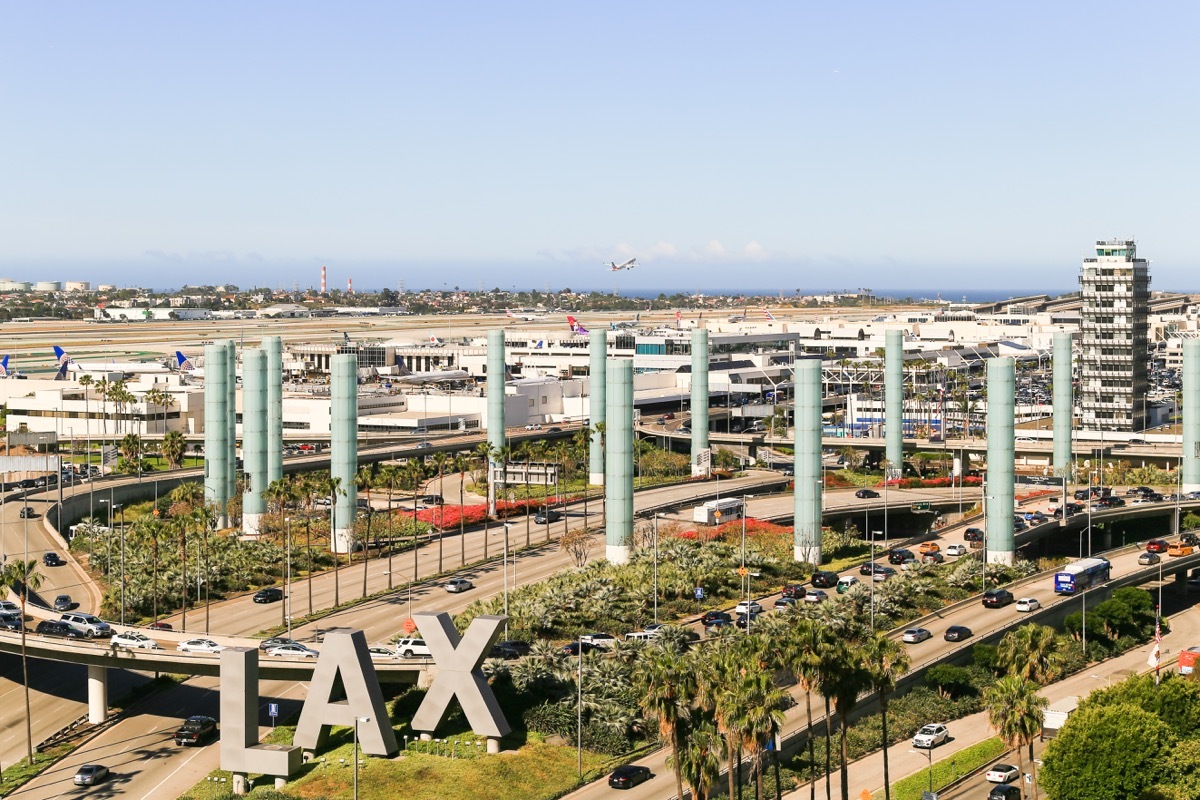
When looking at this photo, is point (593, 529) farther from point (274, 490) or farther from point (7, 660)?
point (7, 660)

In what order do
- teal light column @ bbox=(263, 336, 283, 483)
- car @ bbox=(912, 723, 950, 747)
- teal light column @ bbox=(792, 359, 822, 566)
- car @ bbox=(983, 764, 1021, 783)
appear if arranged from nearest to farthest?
car @ bbox=(983, 764, 1021, 783), car @ bbox=(912, 723, 950, 747), teal light column @ bbox=(792, 359, 822, 566), teal light column @ bbox=(263, 336, 283, 483)

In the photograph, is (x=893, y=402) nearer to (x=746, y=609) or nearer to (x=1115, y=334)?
(x=1115, y=334)

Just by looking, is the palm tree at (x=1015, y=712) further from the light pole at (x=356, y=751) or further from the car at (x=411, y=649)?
the car at (x=411, y=649)

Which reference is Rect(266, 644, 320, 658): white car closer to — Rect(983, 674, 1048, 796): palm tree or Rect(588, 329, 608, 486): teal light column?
Rect(983, 674, 1048, 796): palm tree

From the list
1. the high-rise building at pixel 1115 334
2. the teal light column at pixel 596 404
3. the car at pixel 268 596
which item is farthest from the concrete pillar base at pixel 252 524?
the high-rise building at pixel 1115 334

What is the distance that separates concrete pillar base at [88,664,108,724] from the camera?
276 ft

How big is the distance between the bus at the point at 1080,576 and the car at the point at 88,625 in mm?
64054

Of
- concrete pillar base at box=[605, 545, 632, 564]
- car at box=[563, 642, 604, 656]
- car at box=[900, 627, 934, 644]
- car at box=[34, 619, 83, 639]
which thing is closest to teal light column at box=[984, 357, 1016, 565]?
car at box=[900, 627, 934, 644]

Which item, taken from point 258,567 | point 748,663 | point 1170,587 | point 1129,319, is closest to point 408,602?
point 258,567

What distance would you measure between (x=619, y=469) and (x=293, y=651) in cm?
4157

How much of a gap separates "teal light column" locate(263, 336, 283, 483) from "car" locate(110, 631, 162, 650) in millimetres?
55776

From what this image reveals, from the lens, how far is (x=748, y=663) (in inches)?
2591

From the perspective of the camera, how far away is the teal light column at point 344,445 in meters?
128

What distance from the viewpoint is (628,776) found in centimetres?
7212
